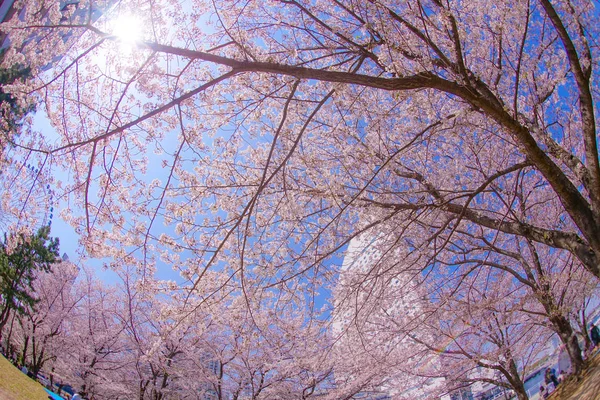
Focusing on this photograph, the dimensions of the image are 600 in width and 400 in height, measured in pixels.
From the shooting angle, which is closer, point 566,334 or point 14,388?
point 566,334

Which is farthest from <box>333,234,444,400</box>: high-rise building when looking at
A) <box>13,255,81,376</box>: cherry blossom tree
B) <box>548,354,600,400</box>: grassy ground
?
<box>13,255,81,376</box>: cherry blossom tree

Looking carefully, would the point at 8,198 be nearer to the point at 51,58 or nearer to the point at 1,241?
the point at 51,58

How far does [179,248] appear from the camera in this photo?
145 inches

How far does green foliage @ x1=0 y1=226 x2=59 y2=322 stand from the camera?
35.2 ft

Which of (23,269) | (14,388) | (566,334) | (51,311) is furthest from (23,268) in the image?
(566,334)

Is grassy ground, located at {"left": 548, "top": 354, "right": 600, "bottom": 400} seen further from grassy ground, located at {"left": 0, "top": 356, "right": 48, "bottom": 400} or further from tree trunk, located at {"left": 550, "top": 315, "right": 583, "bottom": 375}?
grassy ground, located at {"left": 0, "top": 356, "right": 48, "bottom": 400}

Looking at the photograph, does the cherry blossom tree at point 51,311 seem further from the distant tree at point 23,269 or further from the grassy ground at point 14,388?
the grassy ground at point 14,388

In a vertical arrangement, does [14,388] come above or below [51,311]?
below

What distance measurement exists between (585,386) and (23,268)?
14.3m

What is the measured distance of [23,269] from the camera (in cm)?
1139

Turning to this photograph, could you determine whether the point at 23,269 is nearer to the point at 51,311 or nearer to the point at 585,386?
the point at 51,311

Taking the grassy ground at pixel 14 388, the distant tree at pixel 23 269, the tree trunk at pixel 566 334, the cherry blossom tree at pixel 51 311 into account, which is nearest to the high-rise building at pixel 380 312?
the tree trunk at pixel 566 334

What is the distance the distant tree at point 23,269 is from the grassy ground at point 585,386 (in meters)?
12.8

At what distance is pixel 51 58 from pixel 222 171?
1963 millimetres
